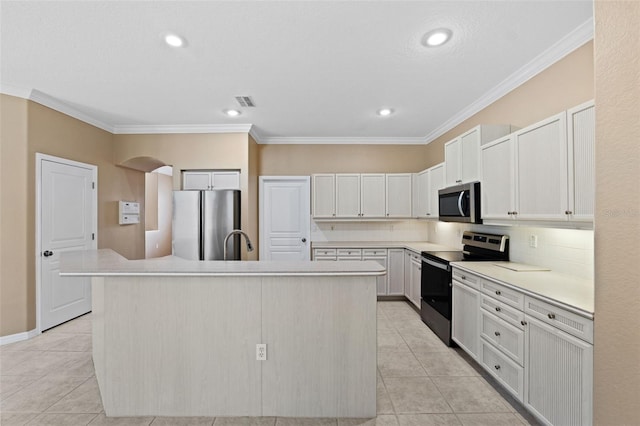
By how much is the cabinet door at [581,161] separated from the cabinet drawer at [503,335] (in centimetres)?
85

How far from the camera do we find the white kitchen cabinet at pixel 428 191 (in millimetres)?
3990

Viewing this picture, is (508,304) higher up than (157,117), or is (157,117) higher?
(157,117)

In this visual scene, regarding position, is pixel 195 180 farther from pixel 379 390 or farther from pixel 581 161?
pixel 581 161

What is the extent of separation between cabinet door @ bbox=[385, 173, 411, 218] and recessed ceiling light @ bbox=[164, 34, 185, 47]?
11.3ft

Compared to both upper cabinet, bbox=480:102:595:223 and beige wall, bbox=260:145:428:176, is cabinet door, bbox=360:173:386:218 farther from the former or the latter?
upper cabinet, bbox=480:102:595:223

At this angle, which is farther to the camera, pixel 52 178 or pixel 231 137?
pixel 231 137

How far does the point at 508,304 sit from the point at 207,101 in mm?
3515

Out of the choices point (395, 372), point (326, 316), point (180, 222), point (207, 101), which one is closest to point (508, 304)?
point (395, 372)

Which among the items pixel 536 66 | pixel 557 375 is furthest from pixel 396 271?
pixel 536 66

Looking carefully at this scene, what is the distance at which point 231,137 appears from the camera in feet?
14.4

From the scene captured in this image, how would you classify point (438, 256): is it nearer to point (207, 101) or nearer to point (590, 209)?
point (590, 209)

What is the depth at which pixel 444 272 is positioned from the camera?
3059 millimetres

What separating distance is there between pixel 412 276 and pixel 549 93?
268cm

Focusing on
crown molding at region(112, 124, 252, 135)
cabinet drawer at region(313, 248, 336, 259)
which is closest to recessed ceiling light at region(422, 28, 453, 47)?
crown molding at region(112, 124, 252, 135)
